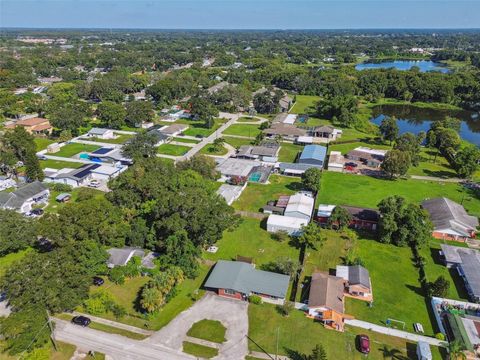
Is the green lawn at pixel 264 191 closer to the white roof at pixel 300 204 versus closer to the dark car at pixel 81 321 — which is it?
the white roof at pixel 300 204

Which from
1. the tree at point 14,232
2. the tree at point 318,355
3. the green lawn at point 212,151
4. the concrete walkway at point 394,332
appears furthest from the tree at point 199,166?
the tree at point 318,355

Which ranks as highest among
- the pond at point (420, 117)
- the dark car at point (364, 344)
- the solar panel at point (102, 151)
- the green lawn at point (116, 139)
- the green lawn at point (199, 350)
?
the pond at point (420, 117)

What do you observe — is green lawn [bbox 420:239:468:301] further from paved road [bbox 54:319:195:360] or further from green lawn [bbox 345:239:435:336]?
paved road [bbox 54:319:195:360]

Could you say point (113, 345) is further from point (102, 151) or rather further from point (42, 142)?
point (42, 142)

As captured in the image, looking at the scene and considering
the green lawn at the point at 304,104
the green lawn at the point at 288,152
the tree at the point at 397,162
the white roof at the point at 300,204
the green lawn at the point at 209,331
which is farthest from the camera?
the green lawn at the point at 304,104

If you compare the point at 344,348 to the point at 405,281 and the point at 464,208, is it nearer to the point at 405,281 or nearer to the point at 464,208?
the point at 405,281

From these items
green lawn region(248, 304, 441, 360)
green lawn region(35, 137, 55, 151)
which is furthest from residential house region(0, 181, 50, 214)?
green lawn region(248, 304, 441, 360)

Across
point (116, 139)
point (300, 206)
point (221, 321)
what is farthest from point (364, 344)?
point (116, 139)
